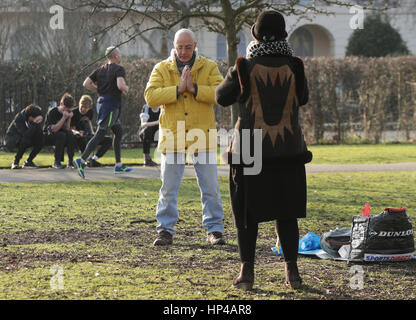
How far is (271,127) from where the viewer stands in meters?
5.01

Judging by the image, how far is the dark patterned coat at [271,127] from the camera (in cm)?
500

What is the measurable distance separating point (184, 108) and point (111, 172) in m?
6.54

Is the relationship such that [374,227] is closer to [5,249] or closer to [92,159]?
[5,249]

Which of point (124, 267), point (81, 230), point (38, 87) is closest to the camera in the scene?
point (124, 267)

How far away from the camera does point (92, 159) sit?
13.9 metres

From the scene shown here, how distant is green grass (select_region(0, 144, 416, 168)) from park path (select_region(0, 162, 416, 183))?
109 cm

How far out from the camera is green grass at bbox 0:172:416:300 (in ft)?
16.4

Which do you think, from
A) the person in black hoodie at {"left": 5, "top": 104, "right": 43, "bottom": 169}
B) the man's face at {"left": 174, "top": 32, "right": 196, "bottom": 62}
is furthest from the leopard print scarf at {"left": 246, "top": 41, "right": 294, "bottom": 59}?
the person in black hoodie at {"left": 5, "top": 104, "right": 43, "bottom": 169}

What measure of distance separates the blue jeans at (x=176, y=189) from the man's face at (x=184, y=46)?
91cm

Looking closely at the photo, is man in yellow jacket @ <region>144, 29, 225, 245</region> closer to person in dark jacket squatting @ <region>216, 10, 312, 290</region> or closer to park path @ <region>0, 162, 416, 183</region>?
person in dark jacket squatting @ <region>216, 10, 312, 290</region>

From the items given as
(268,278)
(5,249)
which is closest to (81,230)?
(5,249)

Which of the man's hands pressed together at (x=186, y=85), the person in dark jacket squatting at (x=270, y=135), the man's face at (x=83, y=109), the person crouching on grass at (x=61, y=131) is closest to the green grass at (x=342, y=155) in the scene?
the person crouching on grass at (x=61, y=131)

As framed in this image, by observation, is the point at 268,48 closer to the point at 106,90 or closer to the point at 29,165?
the point at 106,90
